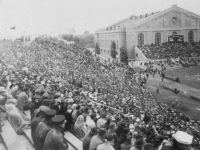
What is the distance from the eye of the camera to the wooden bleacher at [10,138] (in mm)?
4992

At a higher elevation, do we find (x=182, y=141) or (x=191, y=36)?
(x=191, y=36)

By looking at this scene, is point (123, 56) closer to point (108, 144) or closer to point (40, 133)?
point (40, 133)

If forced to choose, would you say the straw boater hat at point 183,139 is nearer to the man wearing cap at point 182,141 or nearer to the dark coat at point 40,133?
the man wearing cap at point 182,141

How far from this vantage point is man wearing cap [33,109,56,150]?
517 centimetres

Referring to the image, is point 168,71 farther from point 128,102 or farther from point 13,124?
point 13,124

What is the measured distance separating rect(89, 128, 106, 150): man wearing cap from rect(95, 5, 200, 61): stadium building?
1719 inches

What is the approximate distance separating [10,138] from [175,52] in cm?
4257

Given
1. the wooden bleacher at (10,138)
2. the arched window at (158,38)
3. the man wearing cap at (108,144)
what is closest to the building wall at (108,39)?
the arched window at (158,38)

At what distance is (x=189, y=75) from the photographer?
1350 inches

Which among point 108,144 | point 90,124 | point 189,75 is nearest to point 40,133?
point 108,144

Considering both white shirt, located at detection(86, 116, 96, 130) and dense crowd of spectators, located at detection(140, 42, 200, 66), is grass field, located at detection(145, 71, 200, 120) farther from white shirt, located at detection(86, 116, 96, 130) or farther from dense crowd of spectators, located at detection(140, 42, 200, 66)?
white shirt, located at detection(86, 116, 96, 130)

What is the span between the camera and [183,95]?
83.6 ft

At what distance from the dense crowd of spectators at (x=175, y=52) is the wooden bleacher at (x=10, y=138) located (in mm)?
36391

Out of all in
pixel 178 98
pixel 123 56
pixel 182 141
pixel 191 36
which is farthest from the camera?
pixel 191 36
